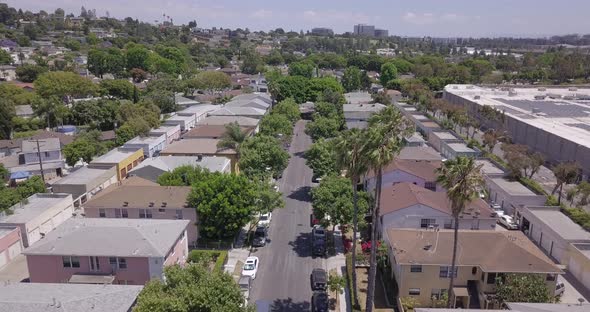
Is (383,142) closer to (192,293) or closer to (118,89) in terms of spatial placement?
(192,293)

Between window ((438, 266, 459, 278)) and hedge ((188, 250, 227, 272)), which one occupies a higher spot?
window ((438, 266, 459, 278))

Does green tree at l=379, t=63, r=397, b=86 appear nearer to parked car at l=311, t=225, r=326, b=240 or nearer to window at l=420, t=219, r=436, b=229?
parked car at l=311, t=225, r=326, b=240

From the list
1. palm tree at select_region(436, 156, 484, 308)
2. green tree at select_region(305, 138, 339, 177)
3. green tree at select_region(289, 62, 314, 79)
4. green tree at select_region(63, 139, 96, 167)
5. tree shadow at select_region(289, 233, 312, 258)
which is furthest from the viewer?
green tree at select_region(289, 62, 314, 79)

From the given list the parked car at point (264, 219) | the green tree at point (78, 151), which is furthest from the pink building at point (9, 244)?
the green tree at point (78, 151)

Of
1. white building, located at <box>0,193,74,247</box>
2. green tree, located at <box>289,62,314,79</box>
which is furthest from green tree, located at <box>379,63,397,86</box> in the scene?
white building, located at <box>0,193,74,247</box>

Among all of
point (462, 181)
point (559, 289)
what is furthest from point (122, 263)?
point (559, 289)

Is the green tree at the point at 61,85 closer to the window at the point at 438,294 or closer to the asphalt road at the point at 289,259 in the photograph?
the asphalt road at the point at 289,259

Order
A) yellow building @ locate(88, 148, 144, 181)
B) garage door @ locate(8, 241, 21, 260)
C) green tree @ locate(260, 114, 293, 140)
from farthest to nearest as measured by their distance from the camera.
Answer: green tree @ locate(260, 114, 293, 140) → yellow building @ locate(88, 148, 144, 181) → garage door @ locate(8, 241, 21, 260)
